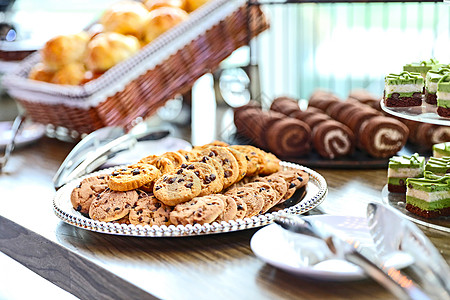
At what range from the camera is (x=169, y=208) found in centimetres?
92

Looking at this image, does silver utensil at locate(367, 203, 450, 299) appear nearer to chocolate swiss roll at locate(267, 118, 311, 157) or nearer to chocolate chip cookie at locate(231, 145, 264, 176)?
chocolate chip cookie at locate(231, 145, 264, 176)

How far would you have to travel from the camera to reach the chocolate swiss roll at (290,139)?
1376 mm

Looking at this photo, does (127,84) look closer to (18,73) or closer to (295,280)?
(18,73)

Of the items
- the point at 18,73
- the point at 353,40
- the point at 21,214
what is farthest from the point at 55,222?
the point at 353,40

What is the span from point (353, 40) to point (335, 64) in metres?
0.26

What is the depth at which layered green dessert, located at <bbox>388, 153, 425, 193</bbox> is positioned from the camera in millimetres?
1062

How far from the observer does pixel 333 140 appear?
4.49 feet

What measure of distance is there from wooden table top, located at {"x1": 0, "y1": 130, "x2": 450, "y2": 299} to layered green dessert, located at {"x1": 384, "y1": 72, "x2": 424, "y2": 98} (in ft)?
0.72

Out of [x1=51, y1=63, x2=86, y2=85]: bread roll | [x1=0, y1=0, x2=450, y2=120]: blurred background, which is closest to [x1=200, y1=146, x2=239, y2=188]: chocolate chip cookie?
[x1=51, y1=63, x2=86, y2=85]: bread roll

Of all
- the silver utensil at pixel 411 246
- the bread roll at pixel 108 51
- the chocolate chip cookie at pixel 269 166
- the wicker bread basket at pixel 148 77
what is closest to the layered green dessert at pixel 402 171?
the chocolate chip cookie at pixel 269 166

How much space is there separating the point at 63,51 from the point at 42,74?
103 millimetres

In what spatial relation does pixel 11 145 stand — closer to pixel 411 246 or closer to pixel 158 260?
pixel 158 260

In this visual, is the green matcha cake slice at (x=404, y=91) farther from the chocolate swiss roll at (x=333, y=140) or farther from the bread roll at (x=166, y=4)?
the bread roll at (x=166, y=4)

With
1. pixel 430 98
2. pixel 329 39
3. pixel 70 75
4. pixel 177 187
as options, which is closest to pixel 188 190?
pixel 177 187
